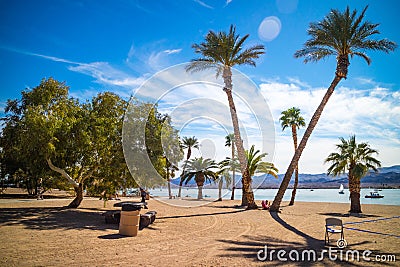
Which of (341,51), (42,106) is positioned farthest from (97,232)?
(341,51)

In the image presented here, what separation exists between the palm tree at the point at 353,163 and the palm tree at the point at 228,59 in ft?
26.8

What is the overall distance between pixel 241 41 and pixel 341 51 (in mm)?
8144

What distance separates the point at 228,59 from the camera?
964 inches

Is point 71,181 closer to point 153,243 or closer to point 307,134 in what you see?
point 153,243

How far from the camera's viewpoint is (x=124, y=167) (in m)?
16.2

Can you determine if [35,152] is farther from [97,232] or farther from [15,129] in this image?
[97,232]

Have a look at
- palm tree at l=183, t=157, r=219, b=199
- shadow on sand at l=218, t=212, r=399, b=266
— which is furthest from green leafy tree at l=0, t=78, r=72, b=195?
palm tree at l=183, t=157, r=219, b=199

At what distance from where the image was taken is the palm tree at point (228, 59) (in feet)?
78.6

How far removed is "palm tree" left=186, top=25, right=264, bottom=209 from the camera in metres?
24.0

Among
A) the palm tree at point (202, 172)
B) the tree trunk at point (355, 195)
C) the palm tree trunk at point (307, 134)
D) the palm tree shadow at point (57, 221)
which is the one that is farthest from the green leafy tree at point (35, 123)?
the palm tree at point (202, 172)

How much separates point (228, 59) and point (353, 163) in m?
14.6

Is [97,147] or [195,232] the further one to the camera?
[97,147]

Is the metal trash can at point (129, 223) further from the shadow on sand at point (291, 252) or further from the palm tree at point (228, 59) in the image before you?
the palm tree at point (228, 59)

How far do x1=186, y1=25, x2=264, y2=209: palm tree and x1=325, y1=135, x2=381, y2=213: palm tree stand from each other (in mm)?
8172
